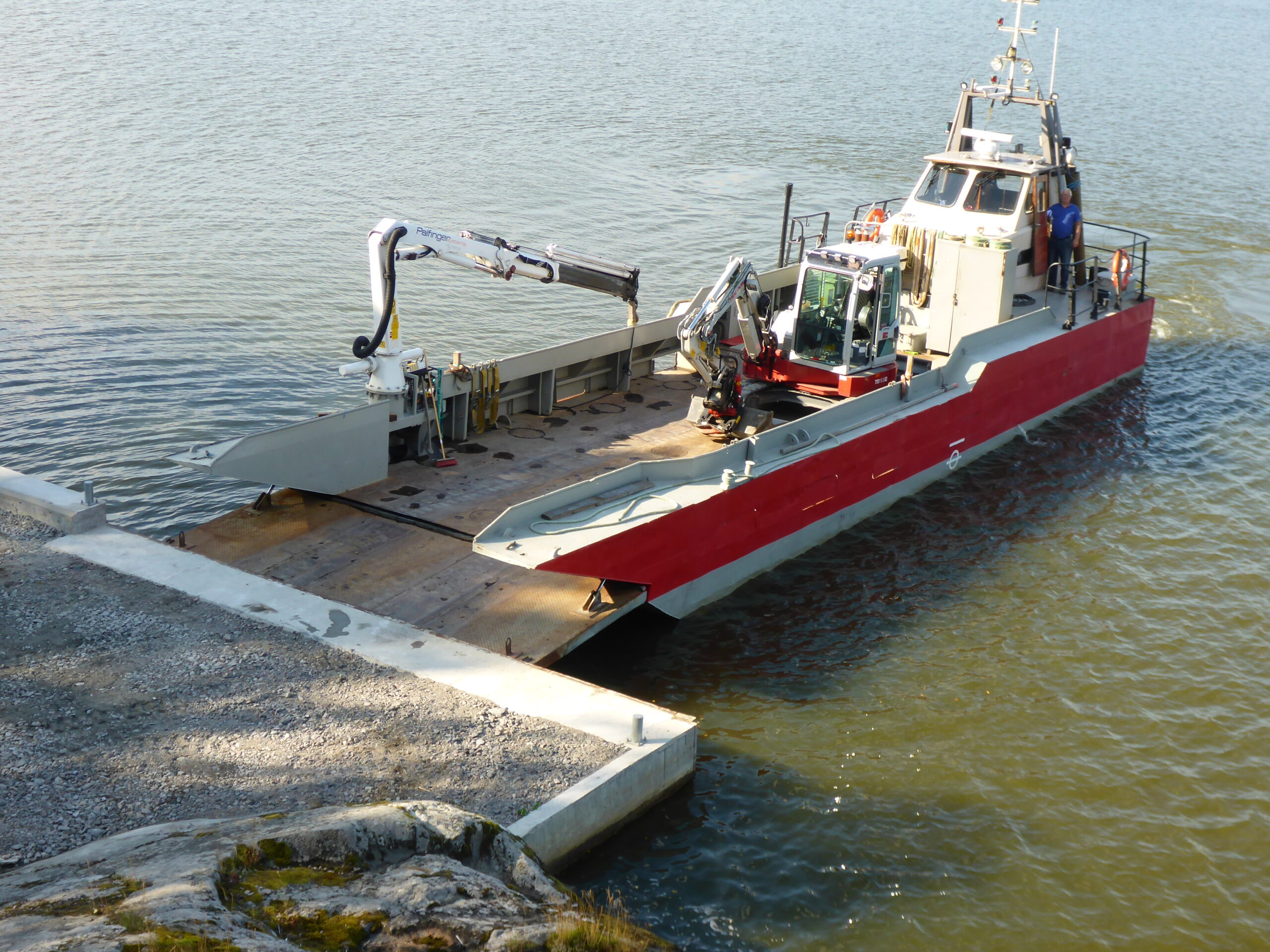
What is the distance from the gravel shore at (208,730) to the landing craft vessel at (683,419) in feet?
3.40

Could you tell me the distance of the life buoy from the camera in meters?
17.1

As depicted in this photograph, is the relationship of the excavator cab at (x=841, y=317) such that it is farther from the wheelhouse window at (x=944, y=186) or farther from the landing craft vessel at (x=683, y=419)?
the wheelhouse window at (x=944, y=186)

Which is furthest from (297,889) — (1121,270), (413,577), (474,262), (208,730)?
(1121,270)

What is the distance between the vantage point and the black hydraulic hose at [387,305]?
11.1 metres

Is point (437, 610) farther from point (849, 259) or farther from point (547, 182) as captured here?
point (547, 182)

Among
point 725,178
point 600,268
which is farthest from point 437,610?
point 725,178

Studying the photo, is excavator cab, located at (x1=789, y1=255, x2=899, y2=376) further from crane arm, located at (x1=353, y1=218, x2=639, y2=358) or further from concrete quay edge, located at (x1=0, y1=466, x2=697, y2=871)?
concrete quay edge, located at (x1=0, y1=466, x2=697, y2=871)

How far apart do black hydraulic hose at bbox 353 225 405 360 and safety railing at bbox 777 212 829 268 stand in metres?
5.43

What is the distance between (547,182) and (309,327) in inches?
406

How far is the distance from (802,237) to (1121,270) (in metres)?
4.99

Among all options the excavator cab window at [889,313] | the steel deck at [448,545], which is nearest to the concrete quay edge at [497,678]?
the steel deck at [448,545]

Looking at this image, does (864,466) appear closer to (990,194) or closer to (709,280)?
(990,194)

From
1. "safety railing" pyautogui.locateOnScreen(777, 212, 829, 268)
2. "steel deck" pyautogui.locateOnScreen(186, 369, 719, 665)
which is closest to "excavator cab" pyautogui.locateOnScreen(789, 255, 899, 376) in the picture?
"safety railing" pyautogui.locateOnScreen(777, 212, 829, 268)

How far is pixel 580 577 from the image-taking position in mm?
10508
